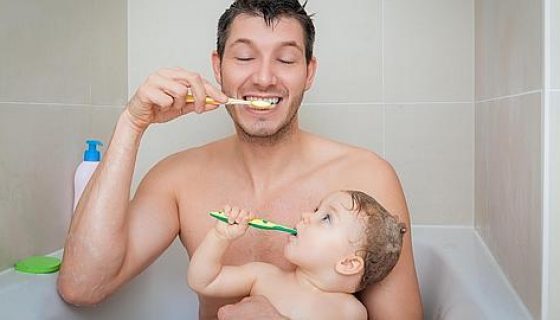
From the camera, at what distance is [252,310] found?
106 cm

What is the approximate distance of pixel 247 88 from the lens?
4.00 feet

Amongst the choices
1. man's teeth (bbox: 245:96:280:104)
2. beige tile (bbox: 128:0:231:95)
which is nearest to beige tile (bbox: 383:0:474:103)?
beige tile (bbox: 128:0:231:95)

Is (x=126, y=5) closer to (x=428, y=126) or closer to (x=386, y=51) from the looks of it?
(x=386, y=51)

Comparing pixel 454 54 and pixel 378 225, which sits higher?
pixel 454 54

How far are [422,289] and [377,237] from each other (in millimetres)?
509

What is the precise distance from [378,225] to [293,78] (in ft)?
1.17

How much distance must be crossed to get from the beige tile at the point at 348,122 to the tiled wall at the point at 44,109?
0.59 m

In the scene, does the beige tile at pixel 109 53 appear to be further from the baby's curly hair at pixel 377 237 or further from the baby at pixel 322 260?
the baby's curly hair at pixel 377 237

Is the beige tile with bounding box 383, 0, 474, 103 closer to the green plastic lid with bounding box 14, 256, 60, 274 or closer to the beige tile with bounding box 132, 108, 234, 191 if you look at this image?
the beige tile with bounding box 132, 108, 234, 191

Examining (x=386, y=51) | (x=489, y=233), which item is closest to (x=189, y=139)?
(x=386, y=51)

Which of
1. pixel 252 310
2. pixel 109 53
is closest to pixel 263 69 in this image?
pixel 252 310

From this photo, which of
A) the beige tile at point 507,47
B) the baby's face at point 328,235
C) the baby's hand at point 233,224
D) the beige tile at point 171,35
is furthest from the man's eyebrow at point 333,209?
the beige tile at point 171,35

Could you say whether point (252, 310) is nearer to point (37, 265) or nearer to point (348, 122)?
point (37, 265)

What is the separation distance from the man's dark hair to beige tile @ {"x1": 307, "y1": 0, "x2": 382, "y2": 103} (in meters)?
0.46
